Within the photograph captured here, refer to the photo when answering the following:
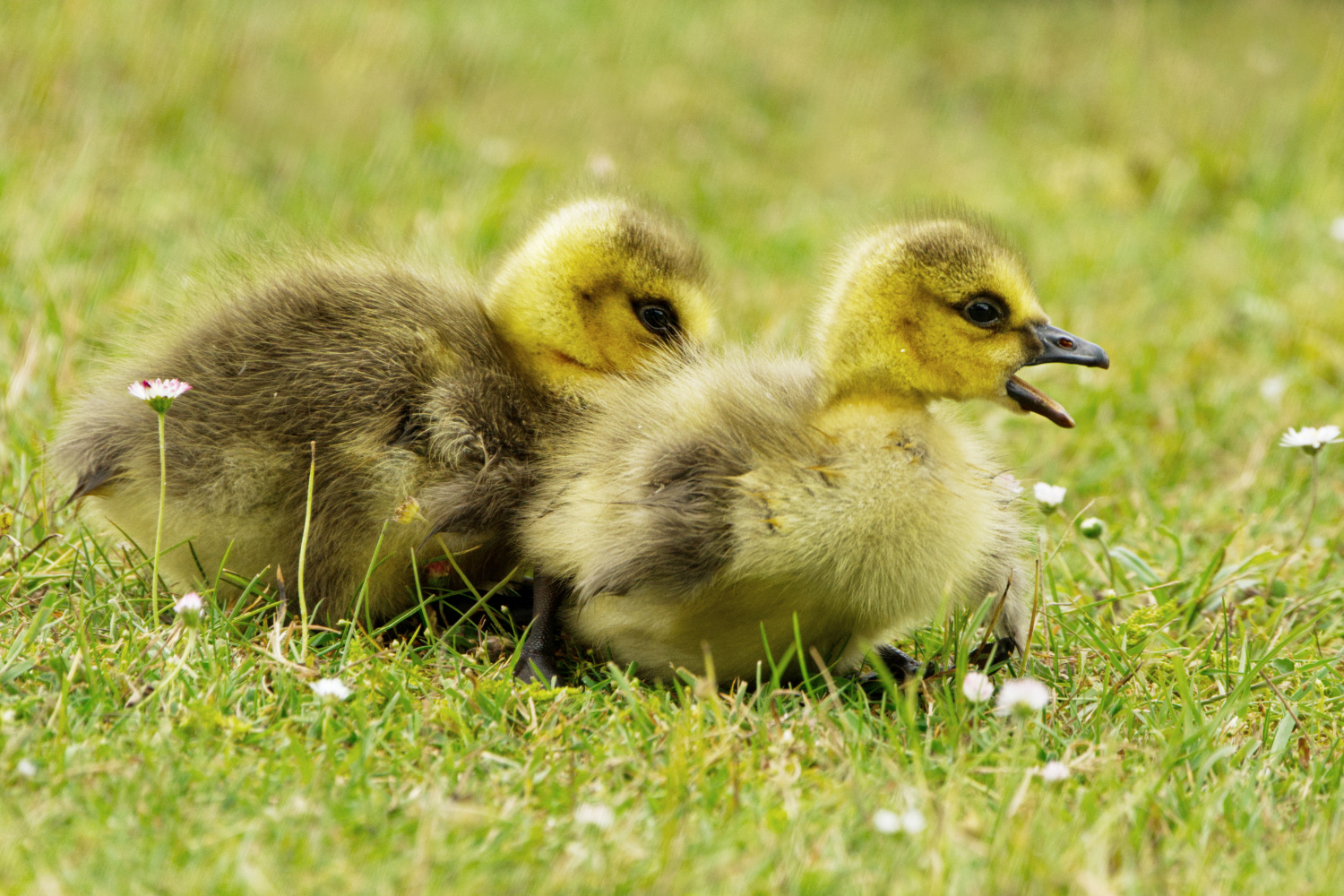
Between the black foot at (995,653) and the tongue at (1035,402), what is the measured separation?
1.52 feet

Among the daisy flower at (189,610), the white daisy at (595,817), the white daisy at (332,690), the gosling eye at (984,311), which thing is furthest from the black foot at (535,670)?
the gosling eye at (984,311)

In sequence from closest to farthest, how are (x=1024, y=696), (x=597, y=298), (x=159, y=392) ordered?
(x=1024, y=696)
(x=159, y=392)
(x=597, y=298)

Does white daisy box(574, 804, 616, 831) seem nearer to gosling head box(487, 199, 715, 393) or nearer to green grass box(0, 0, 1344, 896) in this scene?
green grass box(0, 0, 1344, 896)

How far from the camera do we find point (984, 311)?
252 centimetres

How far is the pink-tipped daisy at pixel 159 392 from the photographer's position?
2367 mm

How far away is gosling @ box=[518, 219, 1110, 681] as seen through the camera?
2.27 m

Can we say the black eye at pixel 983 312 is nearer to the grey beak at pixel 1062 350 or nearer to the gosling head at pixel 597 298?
the grey beak at pixel 1062 350

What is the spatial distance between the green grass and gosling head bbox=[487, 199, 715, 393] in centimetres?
33

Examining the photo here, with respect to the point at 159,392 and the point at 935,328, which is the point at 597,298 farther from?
the point at 159,392

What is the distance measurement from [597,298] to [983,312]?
85cm

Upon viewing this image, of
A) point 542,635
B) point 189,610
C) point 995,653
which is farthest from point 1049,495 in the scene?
point 189,610

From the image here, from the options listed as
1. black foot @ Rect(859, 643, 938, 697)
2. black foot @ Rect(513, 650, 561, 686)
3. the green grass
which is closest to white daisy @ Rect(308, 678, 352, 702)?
the green grass

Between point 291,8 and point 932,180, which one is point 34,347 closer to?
point 291,8

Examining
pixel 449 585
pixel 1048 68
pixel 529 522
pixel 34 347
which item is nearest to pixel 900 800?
pixel 529 522
